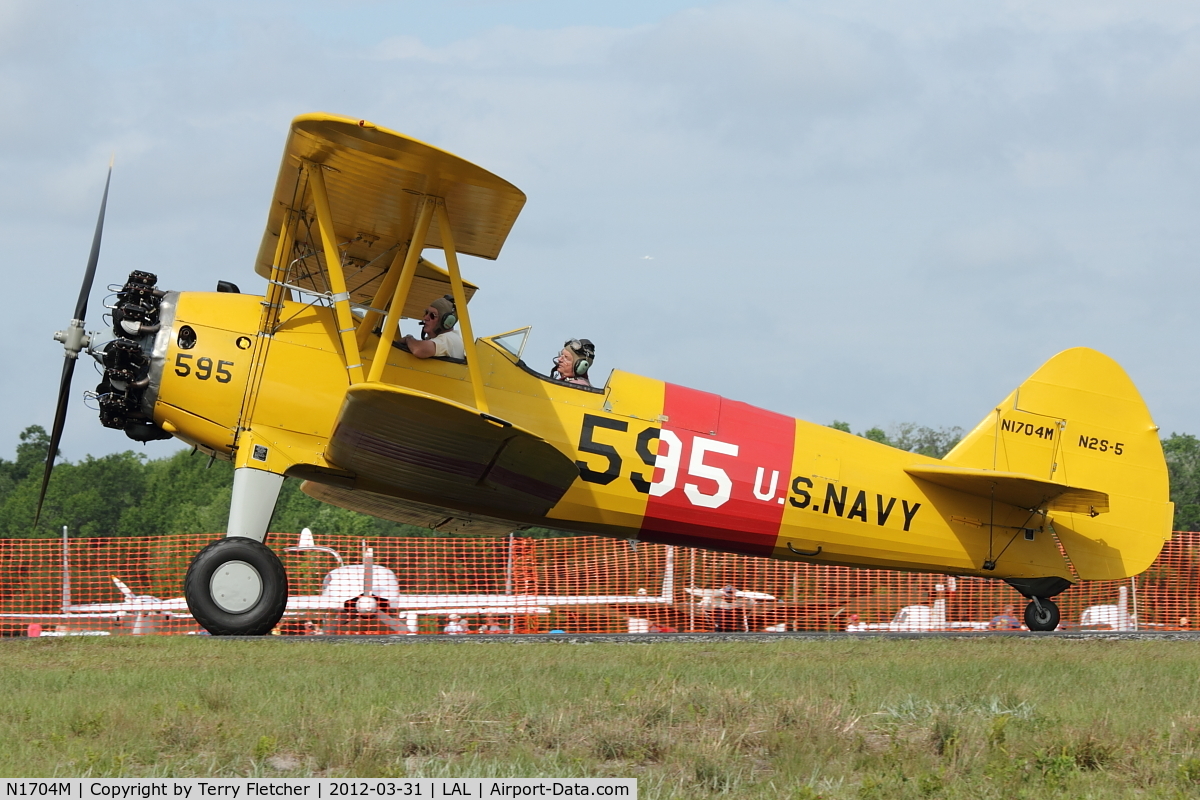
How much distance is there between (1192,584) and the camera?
19094 millimetres

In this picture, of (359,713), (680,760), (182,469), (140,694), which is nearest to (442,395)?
(140,694)

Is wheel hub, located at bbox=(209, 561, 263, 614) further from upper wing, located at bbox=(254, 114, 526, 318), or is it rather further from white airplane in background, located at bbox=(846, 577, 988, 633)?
white airplane in background, located at bbox=(846, 577, 988, 633)

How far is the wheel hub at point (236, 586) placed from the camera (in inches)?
338

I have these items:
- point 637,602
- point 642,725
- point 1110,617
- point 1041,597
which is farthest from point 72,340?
point 1110,617

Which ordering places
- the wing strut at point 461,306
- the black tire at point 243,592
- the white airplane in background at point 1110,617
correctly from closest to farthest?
1. the black tire at point 243,592
2. the wing strut at point 461,306
3. the white airplane in background at point 1110,617

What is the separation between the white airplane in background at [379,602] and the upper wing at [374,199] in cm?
650

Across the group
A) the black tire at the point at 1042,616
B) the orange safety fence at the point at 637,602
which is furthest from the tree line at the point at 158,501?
the black tire at the point at 1042,616

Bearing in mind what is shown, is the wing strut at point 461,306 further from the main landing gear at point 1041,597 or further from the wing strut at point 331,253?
the main landing gear at point 1041,597

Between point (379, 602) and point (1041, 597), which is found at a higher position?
point (1041, 597)

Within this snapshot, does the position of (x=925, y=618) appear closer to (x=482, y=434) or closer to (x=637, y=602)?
(x=637, y=602)

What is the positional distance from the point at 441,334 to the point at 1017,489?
5.09m

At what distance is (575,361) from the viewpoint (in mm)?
9859

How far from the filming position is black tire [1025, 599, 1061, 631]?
11.3 meters

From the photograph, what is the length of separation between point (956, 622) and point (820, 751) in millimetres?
15523
